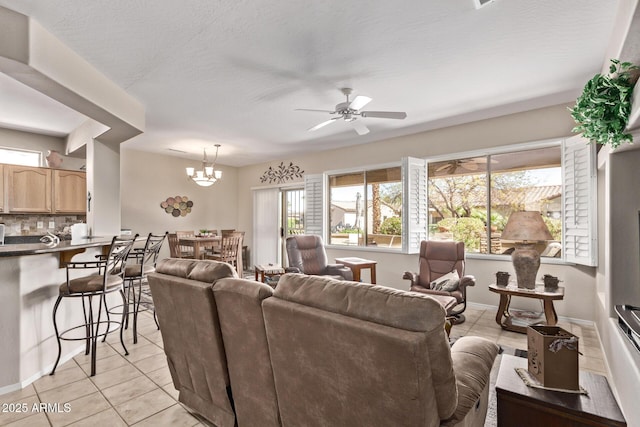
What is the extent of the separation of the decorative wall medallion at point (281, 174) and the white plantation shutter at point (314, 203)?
0.54m

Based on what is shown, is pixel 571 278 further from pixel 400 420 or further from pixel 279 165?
pixel 279 165

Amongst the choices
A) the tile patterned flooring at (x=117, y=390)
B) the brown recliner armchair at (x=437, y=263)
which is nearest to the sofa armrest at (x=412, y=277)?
the brown recliner armchair at (x=437, y=263)

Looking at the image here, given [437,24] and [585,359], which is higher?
[437,24]

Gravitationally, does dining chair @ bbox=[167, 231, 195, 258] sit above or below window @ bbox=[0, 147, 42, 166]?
below

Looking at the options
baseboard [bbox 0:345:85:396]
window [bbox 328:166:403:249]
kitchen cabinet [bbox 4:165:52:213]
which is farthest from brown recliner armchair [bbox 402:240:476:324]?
kitchen cabinet [bbox 4:165:52:213]

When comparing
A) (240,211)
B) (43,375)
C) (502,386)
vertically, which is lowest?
(43,375)

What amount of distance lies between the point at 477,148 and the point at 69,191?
20.9ft

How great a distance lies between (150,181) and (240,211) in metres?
2.27

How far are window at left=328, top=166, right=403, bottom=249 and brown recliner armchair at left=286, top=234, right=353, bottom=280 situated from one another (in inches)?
44.6

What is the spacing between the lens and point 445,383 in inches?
41.5

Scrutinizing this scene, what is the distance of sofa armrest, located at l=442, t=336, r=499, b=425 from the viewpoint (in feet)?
3.84

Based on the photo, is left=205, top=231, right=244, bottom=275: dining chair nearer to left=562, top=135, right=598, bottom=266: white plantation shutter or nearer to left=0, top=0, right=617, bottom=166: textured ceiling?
left=0, top=0, right=617, bottom=166: textured ceiling

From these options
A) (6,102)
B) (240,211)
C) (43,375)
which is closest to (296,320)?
(43,375)

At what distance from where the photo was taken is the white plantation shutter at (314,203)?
6316 mm
